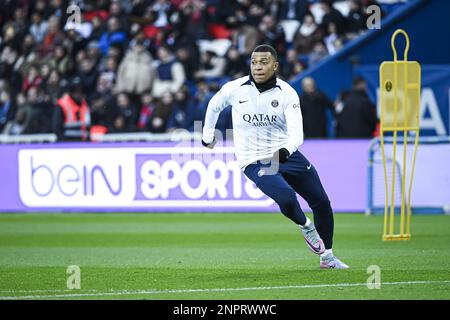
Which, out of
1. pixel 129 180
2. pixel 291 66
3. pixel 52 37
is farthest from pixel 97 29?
pixel 129 180

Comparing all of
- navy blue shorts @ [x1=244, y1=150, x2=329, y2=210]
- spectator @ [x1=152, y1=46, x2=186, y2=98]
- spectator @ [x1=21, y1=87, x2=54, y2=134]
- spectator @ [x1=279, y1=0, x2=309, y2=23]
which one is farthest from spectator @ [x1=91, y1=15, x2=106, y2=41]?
navy blue shorts @ [x1=244, y1=150, x2=329, y2=210]

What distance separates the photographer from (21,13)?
29.5m

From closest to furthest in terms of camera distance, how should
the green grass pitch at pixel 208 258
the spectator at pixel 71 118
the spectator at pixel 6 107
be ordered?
1. the green grass pitch at pixel 208 258
2. the spectator at pixel 71 118
3. the spectator at pixel 6 107

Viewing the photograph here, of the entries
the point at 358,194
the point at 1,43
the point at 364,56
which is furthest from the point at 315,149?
the point at 1,43

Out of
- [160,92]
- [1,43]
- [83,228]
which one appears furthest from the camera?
[1,43]

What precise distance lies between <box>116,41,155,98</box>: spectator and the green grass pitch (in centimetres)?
562

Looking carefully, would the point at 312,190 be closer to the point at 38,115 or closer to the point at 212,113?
the point at 212,113

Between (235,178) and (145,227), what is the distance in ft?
8.19

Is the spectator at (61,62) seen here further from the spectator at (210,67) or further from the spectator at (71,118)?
the spectator at (210,67)

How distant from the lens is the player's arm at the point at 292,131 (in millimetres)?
10797

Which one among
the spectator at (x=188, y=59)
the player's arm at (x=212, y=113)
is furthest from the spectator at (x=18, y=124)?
the player's arm at (x=212, y=113)

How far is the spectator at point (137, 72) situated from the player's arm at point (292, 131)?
575 inches

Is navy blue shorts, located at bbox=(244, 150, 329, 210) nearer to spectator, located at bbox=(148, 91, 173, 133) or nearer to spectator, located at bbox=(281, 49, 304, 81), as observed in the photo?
spectator, located at bbox=(281, 49, 304, 81)

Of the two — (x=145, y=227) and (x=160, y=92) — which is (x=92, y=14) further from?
(x=145, y=227)
